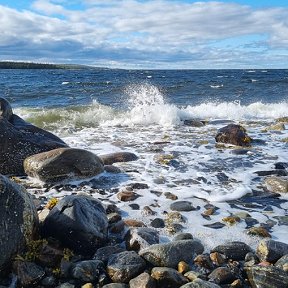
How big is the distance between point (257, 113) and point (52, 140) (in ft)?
39.2

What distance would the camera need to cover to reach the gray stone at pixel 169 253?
13.9 feet

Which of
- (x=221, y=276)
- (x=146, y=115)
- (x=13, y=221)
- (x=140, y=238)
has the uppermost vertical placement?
(x=13, y=221)

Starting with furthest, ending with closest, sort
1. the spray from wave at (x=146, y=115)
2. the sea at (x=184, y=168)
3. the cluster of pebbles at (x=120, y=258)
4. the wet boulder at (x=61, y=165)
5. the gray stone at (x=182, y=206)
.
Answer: the spray from wave at (x=146, y=115)
the wet boulder at (x=61, y=165)
the gray stone at (x=182, y=206)
the sea at (x=184, y=168)
the cluster of pebbles at (x=120, y=258)

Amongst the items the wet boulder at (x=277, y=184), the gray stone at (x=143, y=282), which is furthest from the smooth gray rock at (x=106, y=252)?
the wet boulder at (x=277, y=184)

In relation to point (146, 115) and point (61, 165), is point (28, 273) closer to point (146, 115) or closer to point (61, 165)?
point (61, 165)

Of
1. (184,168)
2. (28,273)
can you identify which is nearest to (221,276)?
(28,273)

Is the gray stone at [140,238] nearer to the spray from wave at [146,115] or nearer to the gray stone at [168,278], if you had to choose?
the gray stone at [168,278]

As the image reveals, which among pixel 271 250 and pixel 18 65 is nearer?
pixel 271 250

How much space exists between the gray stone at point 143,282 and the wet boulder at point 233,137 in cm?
697

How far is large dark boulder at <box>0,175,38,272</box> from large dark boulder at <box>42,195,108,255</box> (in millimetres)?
283

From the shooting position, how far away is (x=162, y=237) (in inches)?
194

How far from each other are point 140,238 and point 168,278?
2.85 ft

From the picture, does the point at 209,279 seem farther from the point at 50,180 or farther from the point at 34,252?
the point at 50,180

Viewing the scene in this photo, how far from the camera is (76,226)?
4.55 metres
